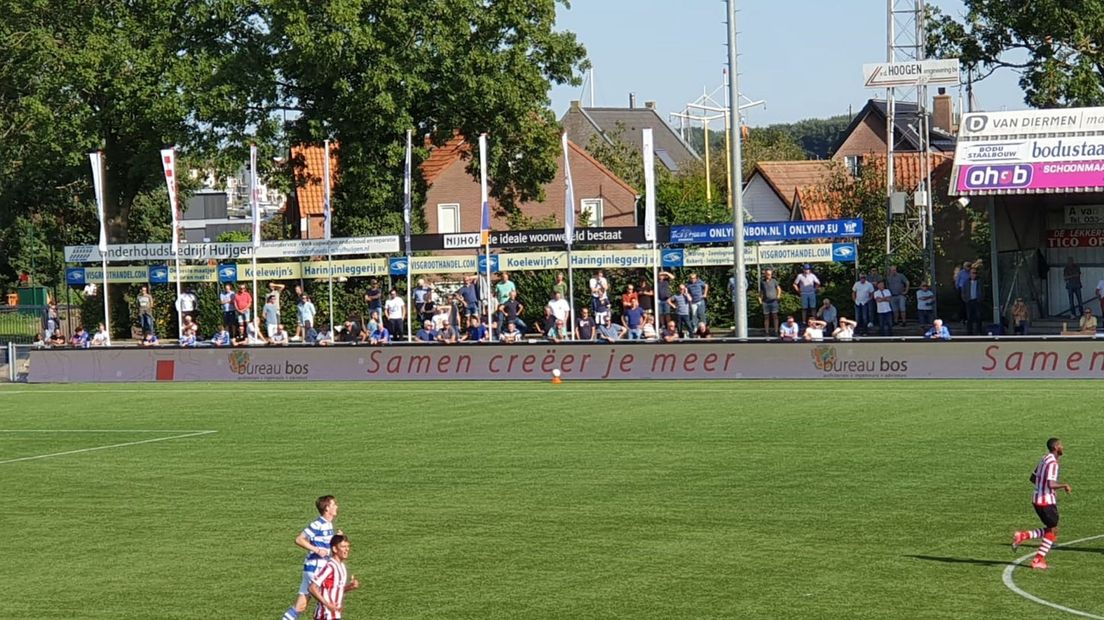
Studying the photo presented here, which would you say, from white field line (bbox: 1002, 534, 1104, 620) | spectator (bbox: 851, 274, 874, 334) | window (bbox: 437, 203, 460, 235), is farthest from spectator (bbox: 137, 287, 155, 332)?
white field line (bbox: 1002, 534, 1104, 620)

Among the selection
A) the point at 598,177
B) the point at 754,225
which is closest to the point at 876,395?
the point at 754,225

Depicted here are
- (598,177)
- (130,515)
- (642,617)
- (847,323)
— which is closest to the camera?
(642,617)

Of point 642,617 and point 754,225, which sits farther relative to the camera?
point 754,225

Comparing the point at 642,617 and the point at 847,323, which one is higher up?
the point at 847,323

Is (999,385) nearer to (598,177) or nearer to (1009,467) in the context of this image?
(1009,467)

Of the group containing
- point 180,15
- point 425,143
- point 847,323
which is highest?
point 180,15

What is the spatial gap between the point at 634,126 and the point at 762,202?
3125 cm

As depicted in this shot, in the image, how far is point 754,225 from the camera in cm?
4359

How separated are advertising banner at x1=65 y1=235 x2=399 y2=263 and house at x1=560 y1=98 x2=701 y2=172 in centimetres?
6410

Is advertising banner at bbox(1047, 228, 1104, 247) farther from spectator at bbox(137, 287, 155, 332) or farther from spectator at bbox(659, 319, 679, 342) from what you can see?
spectator at bbox(137, 287, 155, 332)

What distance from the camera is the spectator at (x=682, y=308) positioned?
4269 cm

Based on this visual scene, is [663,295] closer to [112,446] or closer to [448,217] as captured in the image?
[112,446]

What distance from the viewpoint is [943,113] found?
9500 cm

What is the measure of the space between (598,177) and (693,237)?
115ft
